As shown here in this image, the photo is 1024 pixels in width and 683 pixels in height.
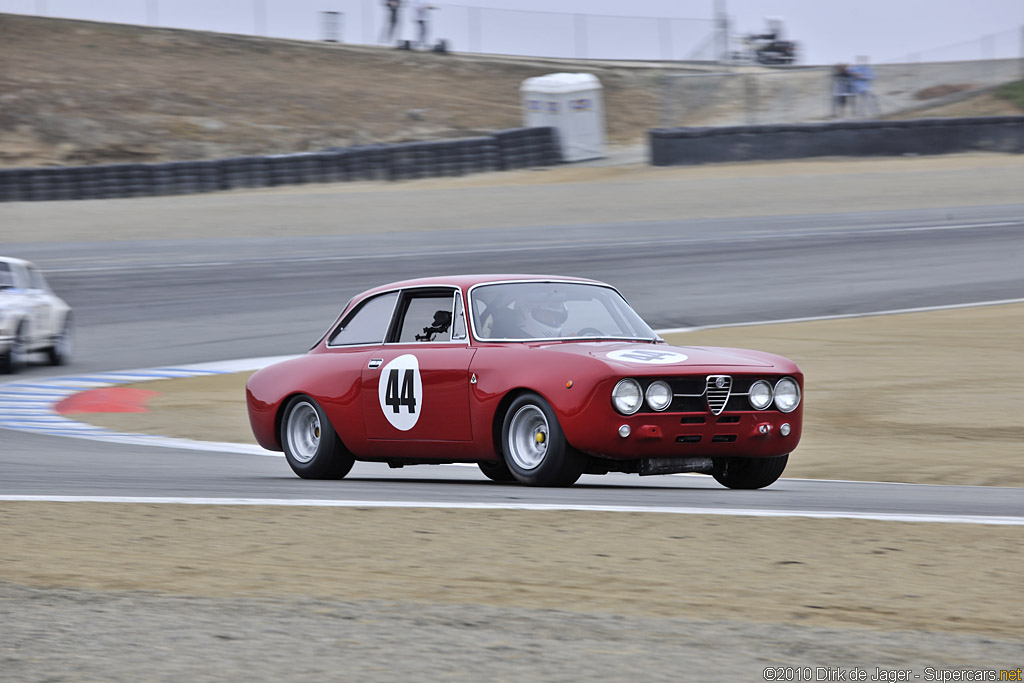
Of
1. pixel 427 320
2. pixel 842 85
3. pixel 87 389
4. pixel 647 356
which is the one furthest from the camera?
pixel 842 85

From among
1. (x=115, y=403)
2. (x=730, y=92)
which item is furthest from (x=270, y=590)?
(x=730, y=92)

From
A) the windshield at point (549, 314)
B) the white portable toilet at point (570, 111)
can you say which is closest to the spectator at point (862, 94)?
the white portable toilet at point (570, 111)

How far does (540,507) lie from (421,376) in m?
1.51

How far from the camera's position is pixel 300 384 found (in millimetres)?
8305

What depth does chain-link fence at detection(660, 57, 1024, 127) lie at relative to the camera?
32688 mm

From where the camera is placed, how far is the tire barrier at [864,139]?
102ft

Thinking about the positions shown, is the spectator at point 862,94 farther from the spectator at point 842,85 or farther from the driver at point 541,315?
the driver at point 541,315

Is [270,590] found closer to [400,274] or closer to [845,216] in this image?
[400,274]

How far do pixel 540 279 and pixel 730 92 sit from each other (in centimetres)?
2526

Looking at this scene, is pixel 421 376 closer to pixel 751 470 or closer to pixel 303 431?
pixel 303 431

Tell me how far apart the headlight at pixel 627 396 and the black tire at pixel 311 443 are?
2.01 meters

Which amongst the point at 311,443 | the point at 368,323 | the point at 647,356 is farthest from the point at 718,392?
the point at 311,443

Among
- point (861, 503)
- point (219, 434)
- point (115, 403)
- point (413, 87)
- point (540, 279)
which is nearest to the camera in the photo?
point (861, 503)

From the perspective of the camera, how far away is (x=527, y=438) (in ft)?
23.4
